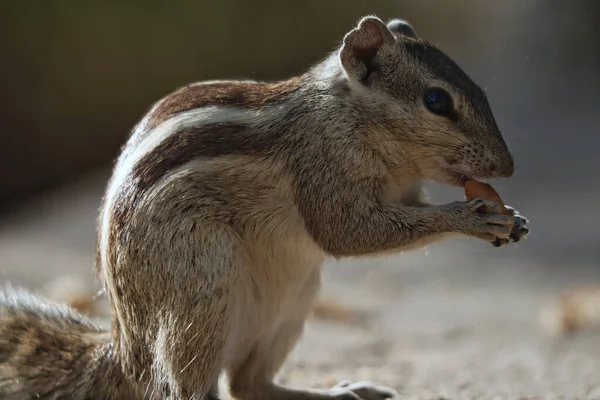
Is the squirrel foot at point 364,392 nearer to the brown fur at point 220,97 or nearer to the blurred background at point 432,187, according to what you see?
the blurred background at point 432,187

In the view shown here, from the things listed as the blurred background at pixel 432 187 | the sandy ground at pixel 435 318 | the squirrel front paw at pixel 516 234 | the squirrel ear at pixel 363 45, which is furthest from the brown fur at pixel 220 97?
the blurred background at pixel 432 187

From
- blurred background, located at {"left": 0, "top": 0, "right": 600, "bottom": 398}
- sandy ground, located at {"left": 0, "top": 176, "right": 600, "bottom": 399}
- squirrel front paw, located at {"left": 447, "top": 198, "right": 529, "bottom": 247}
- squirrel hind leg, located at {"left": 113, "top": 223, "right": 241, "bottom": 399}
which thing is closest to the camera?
squirrel hind leg, located at {"left": 113, "top": 223, "right": 241, "bottom": 399}

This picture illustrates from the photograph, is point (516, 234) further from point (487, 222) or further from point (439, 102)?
point (439, 102)

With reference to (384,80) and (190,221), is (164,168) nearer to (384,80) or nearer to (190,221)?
(190,221)

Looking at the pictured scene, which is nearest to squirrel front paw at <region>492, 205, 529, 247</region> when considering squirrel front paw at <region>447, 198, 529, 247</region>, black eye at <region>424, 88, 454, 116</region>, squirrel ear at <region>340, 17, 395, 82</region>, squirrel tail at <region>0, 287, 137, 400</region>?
squirrel front paw at <region>447, 198, 529, 247</region>

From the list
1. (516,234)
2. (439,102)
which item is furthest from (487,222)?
(439,102)

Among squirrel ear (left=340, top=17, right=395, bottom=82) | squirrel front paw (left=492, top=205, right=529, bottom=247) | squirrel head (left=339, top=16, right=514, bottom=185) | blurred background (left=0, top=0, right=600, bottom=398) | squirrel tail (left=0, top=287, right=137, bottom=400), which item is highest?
blurred background (left=0, top=0, right=600, bottom=398)

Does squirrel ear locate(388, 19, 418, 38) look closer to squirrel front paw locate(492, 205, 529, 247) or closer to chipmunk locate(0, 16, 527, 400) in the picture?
chipmunk locate(0, 16, 527, 400)
